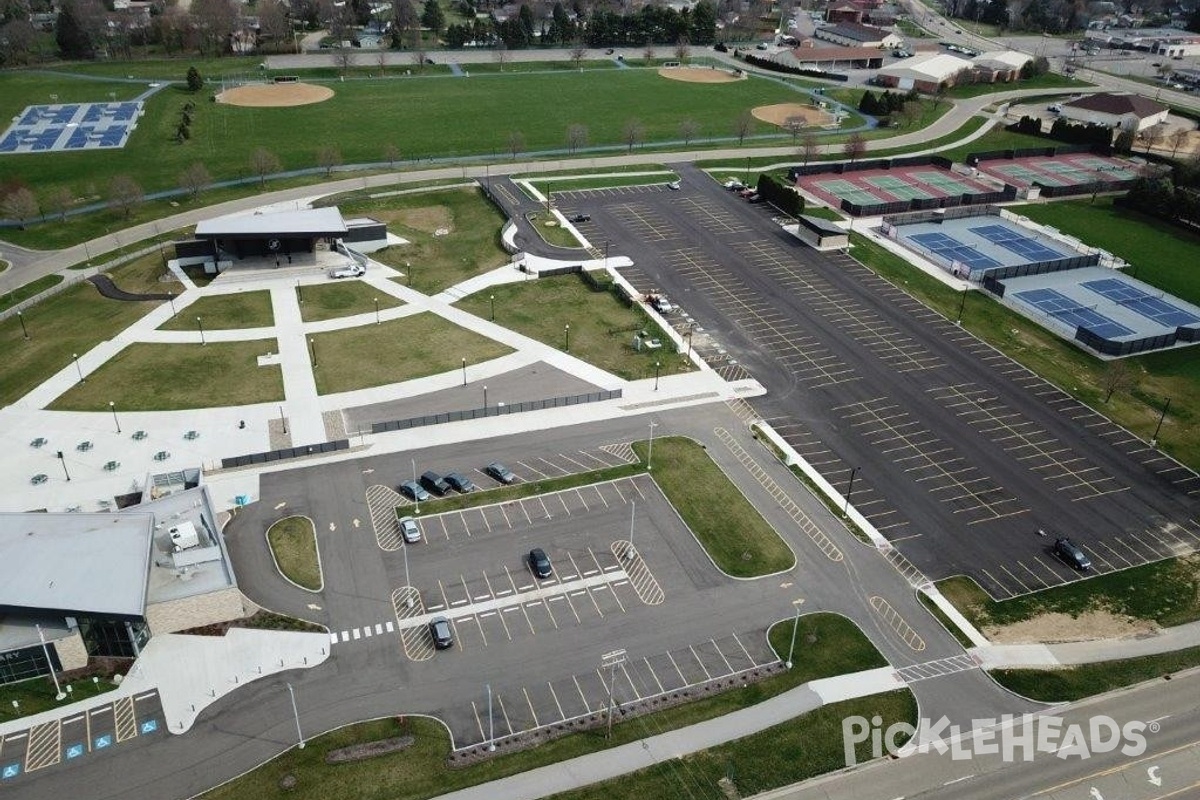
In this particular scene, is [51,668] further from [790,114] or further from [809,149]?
[790,114]

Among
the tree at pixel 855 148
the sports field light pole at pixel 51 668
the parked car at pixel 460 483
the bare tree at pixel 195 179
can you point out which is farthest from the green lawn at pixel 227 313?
the tree at pixel 855 148

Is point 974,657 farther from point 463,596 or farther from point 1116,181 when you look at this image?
point 1116,181

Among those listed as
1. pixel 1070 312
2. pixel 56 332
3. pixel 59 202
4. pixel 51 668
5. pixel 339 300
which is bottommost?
pixel 51 668

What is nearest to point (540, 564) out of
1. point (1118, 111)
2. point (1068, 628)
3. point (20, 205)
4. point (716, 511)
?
point (716, 511)

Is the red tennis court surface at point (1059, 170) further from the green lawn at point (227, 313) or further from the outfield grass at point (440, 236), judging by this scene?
the green lawn at point (227, 313)

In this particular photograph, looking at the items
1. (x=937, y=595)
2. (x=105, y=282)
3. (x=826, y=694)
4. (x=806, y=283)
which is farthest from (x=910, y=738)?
(x=105, y=282)
